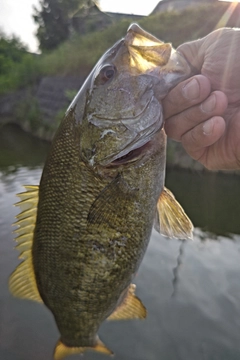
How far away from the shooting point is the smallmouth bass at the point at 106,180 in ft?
6.07

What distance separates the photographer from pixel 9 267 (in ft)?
21.7

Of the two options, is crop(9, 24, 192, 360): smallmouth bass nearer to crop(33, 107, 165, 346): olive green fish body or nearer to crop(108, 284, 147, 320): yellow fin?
crop(33, 107, 165, 346): olive green fish body

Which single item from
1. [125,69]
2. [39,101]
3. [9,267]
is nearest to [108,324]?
[9,267]

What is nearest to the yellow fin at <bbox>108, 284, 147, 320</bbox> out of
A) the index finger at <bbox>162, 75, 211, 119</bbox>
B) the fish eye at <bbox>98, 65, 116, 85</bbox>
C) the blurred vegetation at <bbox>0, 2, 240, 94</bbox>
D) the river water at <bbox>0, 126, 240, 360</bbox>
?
the index finger at <bbox>162, 75, 211, 119</bbox>

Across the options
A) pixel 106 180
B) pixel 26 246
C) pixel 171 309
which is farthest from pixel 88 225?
pixel 171 309

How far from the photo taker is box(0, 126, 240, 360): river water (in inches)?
197

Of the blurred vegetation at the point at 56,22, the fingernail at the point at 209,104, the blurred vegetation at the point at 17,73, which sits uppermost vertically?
the blurred vegetation at the point at 56,22

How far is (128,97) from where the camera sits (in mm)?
1870

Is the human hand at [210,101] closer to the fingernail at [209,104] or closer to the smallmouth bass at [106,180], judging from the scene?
the fingernail at [209,104]

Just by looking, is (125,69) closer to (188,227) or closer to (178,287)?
(188,227)

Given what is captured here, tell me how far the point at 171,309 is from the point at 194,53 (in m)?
4.78

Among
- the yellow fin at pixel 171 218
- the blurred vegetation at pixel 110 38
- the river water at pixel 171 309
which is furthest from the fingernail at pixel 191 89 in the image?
the blurred vegetation at pixel 110 38

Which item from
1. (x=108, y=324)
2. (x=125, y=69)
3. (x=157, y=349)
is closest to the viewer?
(x=125, y=69)

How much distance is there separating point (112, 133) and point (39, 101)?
24.6 m
